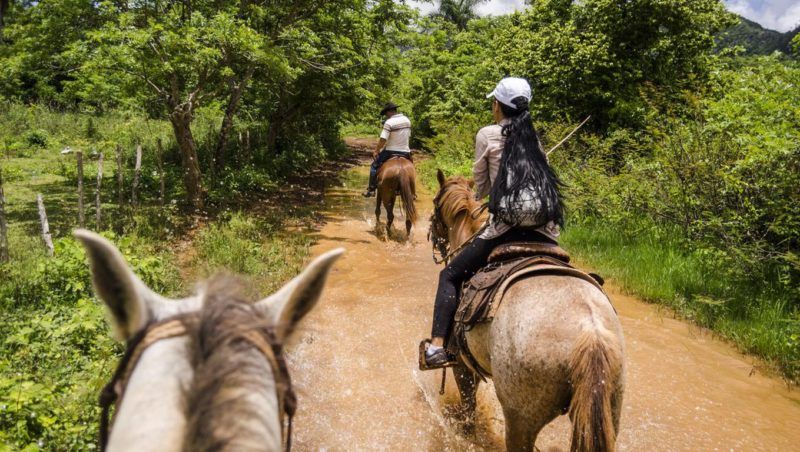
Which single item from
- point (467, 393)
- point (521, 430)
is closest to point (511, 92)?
point (521, 430)

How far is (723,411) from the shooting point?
14.5 feet

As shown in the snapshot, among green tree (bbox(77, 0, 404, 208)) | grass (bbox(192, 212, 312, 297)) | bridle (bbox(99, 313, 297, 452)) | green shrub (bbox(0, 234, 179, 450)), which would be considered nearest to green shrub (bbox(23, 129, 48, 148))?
green tree (bbox(77, 0, 404, 208))

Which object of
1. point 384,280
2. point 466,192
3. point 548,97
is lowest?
point 384,280

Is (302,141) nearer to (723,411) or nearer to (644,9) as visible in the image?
(644,9)

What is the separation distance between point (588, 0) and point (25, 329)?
44.5 ft

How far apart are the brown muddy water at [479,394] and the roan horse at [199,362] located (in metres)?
1.90

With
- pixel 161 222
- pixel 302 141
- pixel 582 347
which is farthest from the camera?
pixel 302 141

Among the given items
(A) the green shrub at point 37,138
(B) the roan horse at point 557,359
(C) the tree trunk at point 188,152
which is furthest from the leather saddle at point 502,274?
(A) the green shrub at point 37,138

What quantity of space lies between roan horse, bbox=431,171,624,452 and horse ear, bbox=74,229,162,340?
192 cm

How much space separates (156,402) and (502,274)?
2.31 m

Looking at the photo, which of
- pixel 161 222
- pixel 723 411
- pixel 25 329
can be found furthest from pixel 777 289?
pixel 161 222

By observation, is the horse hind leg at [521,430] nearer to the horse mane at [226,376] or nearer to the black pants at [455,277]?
the black pants at [455,277]

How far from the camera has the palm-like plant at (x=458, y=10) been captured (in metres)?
40.7

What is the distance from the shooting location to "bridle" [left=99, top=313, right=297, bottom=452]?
1.20 m
